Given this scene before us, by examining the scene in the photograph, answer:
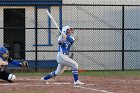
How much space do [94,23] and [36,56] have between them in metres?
3.84

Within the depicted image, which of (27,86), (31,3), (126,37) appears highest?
(31,3)

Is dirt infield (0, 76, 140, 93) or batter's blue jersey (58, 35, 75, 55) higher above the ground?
batter's blue jersey (58, 35, 75, 55)

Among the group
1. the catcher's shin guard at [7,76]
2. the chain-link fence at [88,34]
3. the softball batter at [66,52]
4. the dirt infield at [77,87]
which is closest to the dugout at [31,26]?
the chain-link fence at [88,34]

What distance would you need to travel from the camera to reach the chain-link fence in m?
26.6

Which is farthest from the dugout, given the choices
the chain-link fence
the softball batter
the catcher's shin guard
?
the softball batter

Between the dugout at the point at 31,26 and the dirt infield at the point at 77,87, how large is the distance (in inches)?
265

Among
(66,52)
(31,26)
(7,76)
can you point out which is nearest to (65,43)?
(66,52)

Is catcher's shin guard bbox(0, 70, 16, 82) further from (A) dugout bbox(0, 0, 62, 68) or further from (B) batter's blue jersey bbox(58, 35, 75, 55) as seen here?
(A) dugout bbox(0, 0, 62, 68)

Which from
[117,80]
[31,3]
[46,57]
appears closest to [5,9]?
[31,3]

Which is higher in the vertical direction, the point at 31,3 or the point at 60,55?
the point at 31,3

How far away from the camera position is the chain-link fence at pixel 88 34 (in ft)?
87.2

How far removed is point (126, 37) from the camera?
2714 cm

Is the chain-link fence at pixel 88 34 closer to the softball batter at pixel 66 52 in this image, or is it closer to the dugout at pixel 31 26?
the dugout at pixel 31 26

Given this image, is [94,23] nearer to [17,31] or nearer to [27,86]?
[17,31]
